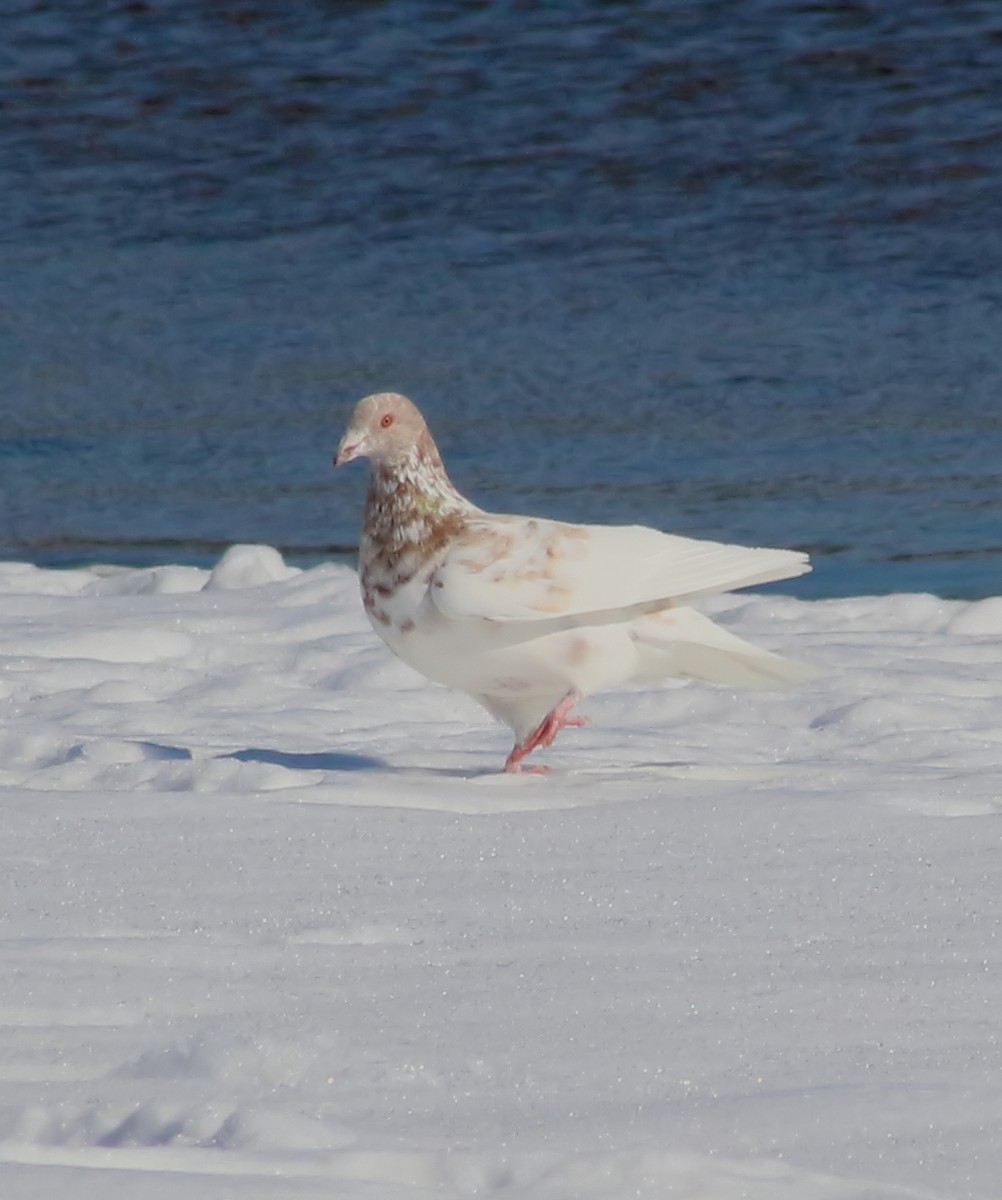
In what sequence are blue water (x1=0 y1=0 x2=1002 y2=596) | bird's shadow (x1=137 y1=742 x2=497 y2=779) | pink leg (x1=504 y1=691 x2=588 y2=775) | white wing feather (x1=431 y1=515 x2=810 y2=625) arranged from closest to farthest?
white wing feather (x1=431 y1=515 x2=810 y2=625) < pink leg (x1=504 y1=691 x2=588 y2=775) < bird's shadow (x1=137 y1=742 x2=497 y2=779) < blue water (x1=0 y1=0 x2=1002 y2=596)

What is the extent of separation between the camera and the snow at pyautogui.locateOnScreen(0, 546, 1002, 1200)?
2.86 metres

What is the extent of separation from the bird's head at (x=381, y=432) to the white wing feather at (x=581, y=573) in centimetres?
30

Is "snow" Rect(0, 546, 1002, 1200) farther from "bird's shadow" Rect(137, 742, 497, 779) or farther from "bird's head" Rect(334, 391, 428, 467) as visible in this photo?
"bird's head" Rect(334, 391, 428, 467)

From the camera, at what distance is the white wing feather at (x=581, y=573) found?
16.6ft

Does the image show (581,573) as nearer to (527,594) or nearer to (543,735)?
(527,594)

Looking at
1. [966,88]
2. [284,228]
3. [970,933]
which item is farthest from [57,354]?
[970,933]

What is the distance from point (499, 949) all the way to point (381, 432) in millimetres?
1970

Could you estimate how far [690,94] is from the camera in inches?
675

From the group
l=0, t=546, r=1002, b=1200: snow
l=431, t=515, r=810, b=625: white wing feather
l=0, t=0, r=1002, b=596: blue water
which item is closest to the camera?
l=0, t=546, r=1002, b=1200: snow

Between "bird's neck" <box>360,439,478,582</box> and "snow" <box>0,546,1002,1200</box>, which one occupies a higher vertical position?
"bird's neck" <box>360,439,478,582</box>

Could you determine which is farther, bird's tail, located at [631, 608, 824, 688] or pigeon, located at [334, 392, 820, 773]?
bird's tail, located at [631, 608, 824, 688]

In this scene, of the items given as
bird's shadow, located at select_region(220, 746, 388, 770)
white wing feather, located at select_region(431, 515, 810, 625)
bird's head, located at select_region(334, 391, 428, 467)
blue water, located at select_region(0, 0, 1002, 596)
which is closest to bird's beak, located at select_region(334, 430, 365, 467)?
bird's head, located at select_region(334, 391, 428, 467)

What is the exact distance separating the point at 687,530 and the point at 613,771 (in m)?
4.23

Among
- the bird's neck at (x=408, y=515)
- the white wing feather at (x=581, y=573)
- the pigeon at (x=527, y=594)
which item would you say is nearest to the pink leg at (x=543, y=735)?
the pigeon at (x=527, y=594)
